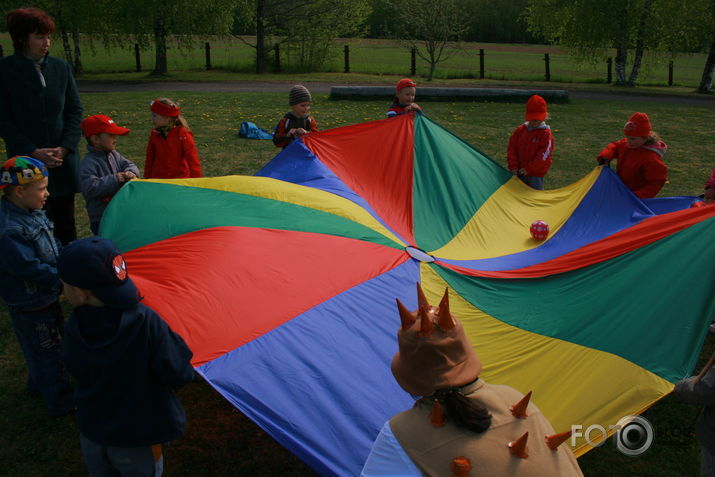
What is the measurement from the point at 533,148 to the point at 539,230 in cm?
129

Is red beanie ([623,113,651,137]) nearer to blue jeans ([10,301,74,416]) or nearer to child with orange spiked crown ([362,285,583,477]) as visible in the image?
child with orange spiked crown ([362,285,583,477])

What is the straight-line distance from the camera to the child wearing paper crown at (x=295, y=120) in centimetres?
555

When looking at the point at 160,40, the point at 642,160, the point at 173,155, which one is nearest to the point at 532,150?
the point at 642,160

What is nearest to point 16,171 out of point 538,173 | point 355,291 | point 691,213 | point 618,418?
point 355,291

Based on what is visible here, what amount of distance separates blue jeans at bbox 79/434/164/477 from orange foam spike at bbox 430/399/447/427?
4.06 ft

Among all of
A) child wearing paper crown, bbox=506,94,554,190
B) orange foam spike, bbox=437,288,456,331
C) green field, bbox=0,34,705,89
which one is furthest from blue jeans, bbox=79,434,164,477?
green field, bbox=0,34,705,89

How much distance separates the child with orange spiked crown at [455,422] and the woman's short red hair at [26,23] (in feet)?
11.1

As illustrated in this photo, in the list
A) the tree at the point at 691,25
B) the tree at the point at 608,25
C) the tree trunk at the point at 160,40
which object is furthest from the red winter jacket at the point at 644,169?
the tree trunk at the point at 160,40

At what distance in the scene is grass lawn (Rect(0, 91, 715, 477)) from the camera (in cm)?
317

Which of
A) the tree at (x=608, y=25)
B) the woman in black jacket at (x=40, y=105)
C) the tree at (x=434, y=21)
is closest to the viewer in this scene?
the woman in black jacket at (x=40, y=105)

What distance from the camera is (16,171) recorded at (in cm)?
298

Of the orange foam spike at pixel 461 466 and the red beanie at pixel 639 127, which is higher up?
the red beanie at pixel 639 127

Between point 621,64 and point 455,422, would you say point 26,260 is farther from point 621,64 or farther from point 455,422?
point 621,64

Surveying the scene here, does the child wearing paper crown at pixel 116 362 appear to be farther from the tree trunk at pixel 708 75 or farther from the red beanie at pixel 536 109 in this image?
the tree trunk at pixel 708 75
